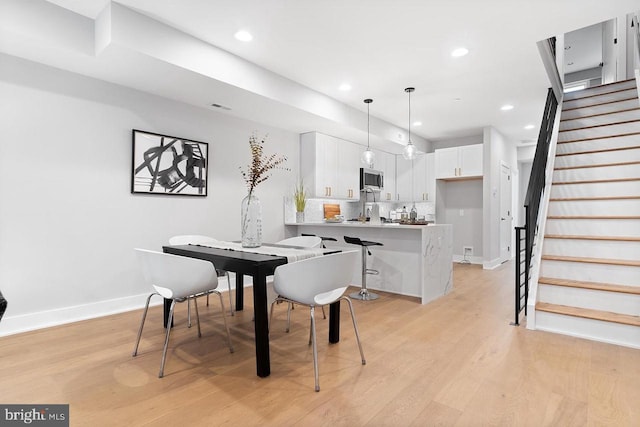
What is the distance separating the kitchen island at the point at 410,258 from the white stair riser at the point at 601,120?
2.40 meters

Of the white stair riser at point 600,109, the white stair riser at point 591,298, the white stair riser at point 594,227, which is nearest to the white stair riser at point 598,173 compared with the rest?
the white stair riser at point 594,227

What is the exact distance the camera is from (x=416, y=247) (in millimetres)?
4141

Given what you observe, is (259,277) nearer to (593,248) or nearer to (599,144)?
(593,248)

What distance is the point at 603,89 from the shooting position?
17.6 feet

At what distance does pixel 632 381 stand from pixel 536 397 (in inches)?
28.0

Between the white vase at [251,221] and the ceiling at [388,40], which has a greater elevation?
the ceiling at [388,40]

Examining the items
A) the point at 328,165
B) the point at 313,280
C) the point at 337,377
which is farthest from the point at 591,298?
the point at 328,165

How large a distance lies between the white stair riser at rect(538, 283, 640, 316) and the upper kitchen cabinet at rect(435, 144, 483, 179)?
388 cm

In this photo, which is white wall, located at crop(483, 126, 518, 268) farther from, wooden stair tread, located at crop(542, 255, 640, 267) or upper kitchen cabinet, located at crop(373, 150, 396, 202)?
wooden stair tread, located at crop(542, 255, 640, 267)

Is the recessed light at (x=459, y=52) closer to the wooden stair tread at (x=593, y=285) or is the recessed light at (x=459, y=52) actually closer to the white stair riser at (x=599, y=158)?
the white stair riser at (x=599, y=158)

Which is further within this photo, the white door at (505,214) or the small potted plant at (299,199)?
the white door at (505,214)

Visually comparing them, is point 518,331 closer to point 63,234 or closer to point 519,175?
point 63,234

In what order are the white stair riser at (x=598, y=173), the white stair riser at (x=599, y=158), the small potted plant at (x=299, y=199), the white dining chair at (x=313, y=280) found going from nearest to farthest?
the white dining chair at (x=313, y=280), the white stair riser at (x=598, y=173), the white stair riser at (x=599, y=158), the small potted plant at (x=299, y=199)

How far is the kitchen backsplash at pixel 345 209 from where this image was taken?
5.65 meters
